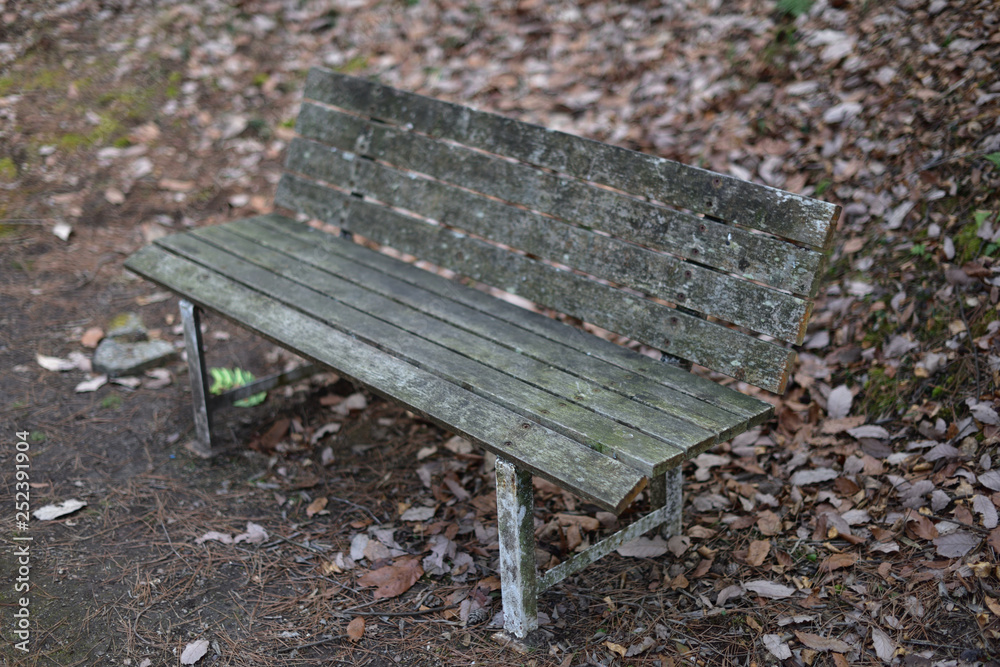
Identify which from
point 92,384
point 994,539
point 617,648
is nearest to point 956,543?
point 994,539

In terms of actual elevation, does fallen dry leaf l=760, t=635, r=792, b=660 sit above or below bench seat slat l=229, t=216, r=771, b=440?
below

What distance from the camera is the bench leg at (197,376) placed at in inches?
125

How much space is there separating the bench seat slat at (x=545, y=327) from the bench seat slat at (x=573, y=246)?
0.70 feet

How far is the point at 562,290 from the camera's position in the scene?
2885 millimetres

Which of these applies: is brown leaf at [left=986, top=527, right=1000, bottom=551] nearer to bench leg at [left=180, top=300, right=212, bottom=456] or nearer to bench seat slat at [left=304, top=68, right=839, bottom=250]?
bench seat slat at [left=304, top=68, right=839, bottom=250]

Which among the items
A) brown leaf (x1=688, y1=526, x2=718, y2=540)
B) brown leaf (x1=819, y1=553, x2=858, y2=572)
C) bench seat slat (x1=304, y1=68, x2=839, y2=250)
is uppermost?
bench seat slat (x1=304, y1=68, x2=839, y2=250)

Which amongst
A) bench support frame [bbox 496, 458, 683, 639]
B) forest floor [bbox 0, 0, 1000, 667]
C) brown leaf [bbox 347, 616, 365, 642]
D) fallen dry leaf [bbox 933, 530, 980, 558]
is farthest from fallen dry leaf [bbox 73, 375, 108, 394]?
fallen dry leaf [bbox 933, 530, 980, 558]

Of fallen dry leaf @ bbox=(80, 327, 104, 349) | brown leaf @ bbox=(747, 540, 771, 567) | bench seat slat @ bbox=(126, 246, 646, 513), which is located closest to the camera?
bench seat slat @ bbox=(126, 246, 646, 513)

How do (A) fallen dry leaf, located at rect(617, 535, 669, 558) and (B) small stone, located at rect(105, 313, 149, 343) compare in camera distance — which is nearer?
(A) fallen dry leaf, located at rect(617, 535, 669, 558)

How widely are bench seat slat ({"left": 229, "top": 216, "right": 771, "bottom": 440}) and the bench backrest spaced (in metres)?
0.11

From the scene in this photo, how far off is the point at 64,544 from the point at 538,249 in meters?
2.02

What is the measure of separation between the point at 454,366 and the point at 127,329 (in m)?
2.41

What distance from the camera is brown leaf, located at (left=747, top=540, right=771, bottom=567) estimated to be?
2621mm

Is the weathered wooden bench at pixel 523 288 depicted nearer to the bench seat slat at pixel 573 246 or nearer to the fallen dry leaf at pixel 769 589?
the bench seat slat at pixel 573 246
